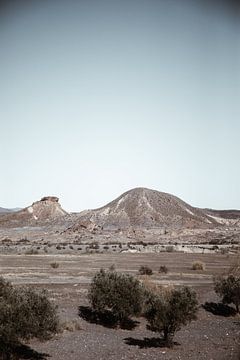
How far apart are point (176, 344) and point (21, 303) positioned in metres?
5.75

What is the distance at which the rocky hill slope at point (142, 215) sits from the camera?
122188 millimetres

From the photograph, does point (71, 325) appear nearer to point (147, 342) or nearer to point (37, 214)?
point (147, 342)

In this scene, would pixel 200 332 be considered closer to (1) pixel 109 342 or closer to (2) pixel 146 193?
(1) pixel 109 342

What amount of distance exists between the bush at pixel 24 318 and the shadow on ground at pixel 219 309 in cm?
995

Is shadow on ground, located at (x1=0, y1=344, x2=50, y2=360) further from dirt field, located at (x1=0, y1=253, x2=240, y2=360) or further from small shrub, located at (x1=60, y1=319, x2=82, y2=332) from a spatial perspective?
small shrub, located at (x1=60, y1=319, x2=82, y2=332)

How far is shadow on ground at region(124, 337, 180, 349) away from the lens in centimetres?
1437

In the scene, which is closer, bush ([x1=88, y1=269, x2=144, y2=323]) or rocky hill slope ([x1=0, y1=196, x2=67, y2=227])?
bush ([x1=88, y1=269, x2=144, y2=323])

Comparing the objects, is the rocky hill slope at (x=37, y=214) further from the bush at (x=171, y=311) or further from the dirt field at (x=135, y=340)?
the bush at (x=171, y=311)

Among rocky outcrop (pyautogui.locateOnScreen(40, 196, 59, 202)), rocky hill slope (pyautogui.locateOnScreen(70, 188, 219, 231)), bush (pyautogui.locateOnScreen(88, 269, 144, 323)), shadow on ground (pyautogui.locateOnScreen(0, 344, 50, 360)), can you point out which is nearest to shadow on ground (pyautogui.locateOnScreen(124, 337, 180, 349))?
bush (pyautogui.locateOnScreen(88, 269, 144, 323))

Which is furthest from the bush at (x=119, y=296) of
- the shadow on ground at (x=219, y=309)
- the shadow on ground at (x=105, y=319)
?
the shadow on ground at (x=219, y=309)

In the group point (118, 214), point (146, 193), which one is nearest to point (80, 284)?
point (118, 214)

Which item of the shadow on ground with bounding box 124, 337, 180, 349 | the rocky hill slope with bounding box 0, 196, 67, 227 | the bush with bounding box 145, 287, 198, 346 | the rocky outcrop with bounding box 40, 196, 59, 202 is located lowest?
the shadow on ground with bounding box 124, 337, 180, 349

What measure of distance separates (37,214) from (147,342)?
5329 inches

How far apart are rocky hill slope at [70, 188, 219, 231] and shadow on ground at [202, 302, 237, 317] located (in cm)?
8803
